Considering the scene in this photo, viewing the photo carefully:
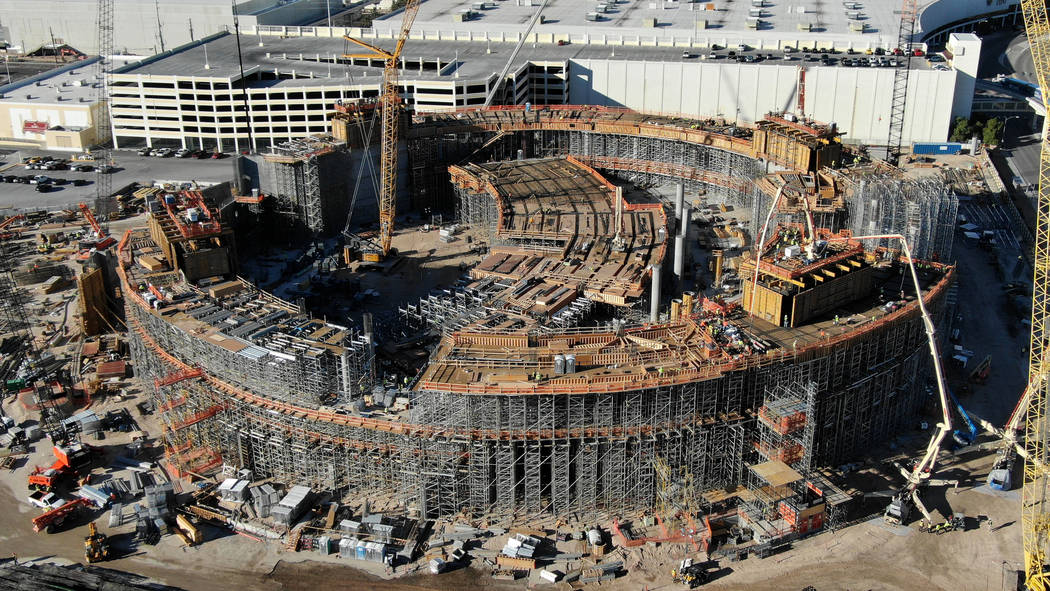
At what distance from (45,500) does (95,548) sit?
8679mm

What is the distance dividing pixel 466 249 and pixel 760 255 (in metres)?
48.8

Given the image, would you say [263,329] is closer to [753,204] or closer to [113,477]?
[113,477]

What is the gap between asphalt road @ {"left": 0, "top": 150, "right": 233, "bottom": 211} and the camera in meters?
141

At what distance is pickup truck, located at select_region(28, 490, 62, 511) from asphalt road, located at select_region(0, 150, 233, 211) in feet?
236

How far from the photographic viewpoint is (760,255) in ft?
→ 278

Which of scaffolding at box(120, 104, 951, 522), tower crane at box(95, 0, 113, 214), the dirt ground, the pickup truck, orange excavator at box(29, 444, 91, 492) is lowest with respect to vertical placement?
the dirt ground

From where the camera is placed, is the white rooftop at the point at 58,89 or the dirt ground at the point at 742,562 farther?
the white rooftop at the point at 58,89

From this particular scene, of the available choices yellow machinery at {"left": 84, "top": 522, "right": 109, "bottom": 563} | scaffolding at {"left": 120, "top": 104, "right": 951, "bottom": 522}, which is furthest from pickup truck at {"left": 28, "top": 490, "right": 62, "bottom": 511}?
scaffolding at {"left": 120, "top": 104, "right": 951, "bottom": 522}

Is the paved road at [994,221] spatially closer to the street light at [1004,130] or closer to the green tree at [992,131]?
the green tree at [992,131]

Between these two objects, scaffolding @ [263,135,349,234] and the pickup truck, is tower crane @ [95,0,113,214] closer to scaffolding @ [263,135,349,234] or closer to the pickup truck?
scaffolding @ [263,135,349,234]

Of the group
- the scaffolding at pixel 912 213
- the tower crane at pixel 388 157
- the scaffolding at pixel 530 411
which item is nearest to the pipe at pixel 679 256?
the scaffolding at pixel 912 213

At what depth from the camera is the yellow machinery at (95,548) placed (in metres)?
71.1

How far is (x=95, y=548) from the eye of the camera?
7125 centimetres

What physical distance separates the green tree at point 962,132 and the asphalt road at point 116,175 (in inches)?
4551
